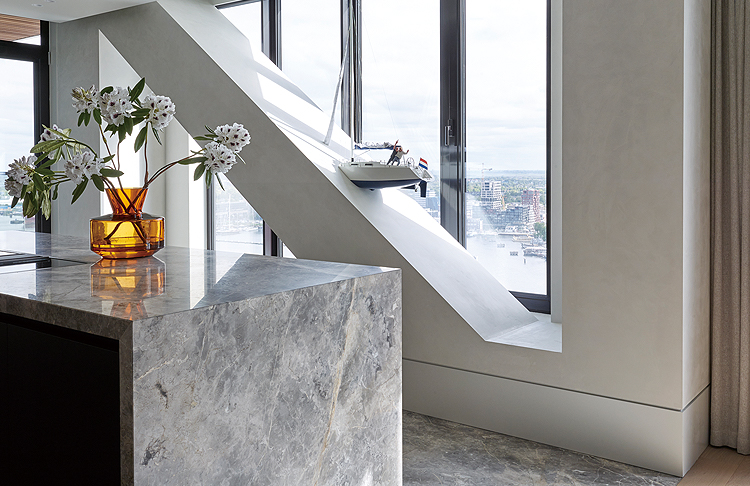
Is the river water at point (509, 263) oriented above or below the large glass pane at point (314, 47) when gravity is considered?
below

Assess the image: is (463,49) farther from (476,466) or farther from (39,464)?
(39,464)

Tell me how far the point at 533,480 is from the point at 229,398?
1481 millimetres

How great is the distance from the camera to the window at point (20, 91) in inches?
185

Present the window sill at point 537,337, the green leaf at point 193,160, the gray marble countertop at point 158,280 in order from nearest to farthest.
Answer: the gray marble countertop at point 158,280, the green leaf at point 193,160, the window sill at point 537,337

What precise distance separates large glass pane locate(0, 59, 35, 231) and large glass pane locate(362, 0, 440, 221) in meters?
2.69

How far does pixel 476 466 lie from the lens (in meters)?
2.47

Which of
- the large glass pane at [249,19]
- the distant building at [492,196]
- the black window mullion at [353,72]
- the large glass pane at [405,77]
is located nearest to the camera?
the distant building at [492,196]

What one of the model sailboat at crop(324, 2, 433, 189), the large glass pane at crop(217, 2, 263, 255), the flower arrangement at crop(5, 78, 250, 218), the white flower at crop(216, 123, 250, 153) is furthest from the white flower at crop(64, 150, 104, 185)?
the large glass pane at crop(217, 2, 263, 255)

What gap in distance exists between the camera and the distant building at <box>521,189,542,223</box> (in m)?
3.48

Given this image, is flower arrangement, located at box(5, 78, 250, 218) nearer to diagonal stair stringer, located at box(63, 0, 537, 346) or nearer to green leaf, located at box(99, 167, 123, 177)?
green leaf, located at box(99, 167, 123, 177)

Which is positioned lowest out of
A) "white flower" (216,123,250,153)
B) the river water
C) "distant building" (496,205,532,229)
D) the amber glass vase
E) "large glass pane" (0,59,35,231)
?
the river water

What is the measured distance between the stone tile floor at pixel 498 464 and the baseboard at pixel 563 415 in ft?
0.16

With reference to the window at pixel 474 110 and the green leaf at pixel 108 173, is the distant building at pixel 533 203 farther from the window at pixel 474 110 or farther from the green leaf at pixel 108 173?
the green leaf at pixel 108 173

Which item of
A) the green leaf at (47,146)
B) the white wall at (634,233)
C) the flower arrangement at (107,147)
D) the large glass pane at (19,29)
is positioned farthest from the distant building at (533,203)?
the large glass pane at (19,29)
